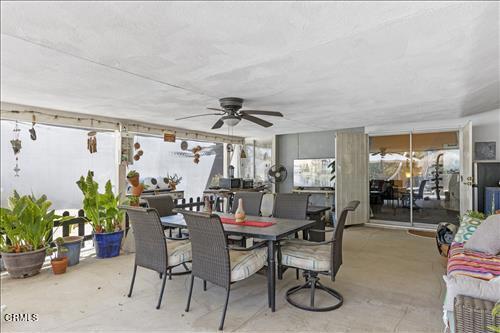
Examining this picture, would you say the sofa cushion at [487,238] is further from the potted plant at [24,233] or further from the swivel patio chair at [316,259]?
the potted plant at [24,233]

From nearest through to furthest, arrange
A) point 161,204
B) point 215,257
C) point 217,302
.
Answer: point 215,257 < point 217,302 < point 161,204

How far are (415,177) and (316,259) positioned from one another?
14.9 feet

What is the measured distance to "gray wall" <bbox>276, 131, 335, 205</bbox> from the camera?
21.5 feet

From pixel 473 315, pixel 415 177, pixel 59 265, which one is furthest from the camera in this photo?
pixel 415 177

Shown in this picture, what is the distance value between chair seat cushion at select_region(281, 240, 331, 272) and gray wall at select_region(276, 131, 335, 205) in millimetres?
3966

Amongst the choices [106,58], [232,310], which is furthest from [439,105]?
[106,58]

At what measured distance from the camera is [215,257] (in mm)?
2299

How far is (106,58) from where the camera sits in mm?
2146

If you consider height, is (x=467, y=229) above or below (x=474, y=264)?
above

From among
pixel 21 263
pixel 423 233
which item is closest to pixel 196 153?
pixel 21 263

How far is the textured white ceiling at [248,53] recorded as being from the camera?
5.05 feet

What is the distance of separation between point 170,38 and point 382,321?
2.54 m

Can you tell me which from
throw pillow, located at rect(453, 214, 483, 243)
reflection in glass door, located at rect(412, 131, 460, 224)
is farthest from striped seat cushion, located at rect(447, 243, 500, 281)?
reflection in glass door, located at rect(412, 131, 460, 224)

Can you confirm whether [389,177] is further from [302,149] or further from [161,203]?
[161,203]
